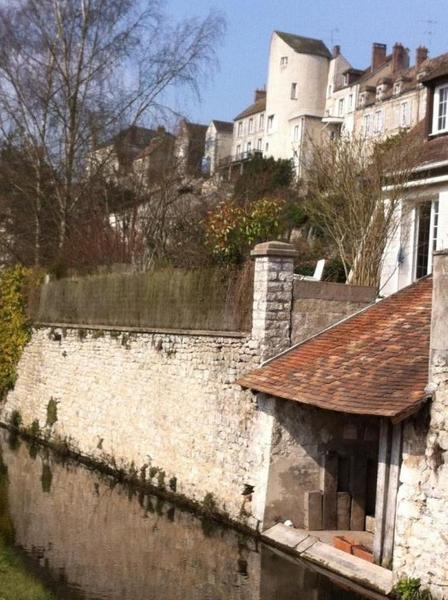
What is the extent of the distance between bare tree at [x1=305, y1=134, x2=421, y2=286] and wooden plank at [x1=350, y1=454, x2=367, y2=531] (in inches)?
212

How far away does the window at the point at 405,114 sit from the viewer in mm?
55550

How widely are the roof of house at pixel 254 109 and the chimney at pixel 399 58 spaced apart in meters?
14.0

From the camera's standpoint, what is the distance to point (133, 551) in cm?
1326

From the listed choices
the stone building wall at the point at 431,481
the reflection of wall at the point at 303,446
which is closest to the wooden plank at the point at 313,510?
the reflection of wall at the point at 303,446

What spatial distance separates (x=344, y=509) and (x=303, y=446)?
44.6 inches

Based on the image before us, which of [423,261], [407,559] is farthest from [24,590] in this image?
[423,261]

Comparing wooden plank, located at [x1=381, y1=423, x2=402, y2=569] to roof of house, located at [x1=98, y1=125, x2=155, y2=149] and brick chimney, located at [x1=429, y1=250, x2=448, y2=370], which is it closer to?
brick chimney, located at [x1=429, y1=250, x2=448, y2=370]

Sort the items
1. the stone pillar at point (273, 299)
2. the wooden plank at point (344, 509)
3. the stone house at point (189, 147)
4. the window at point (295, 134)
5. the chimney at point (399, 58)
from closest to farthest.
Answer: the wooden plank at point (344, 509), the stone pillar at point (273, 299), the stone house at point (189, 147), the chimney at point (399, 58), the window at point (295, 134)

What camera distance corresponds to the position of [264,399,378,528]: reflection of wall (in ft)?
46.5

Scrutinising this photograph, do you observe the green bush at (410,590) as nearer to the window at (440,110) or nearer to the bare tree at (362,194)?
the bare tree at (362,194)

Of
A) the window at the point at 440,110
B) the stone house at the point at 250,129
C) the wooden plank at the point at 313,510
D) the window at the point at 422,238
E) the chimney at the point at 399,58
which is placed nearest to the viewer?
the wooden plank at the point at 313,510

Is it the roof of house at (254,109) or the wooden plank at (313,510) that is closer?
the wooden plank at (313,510)

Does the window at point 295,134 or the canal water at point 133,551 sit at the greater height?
the window at point 295,134

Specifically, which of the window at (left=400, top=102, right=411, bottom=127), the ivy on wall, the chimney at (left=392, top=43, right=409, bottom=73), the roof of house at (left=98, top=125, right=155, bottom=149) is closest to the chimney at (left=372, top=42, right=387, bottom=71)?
the chimney at (left=392, top=43, right=409, bottom=73)
